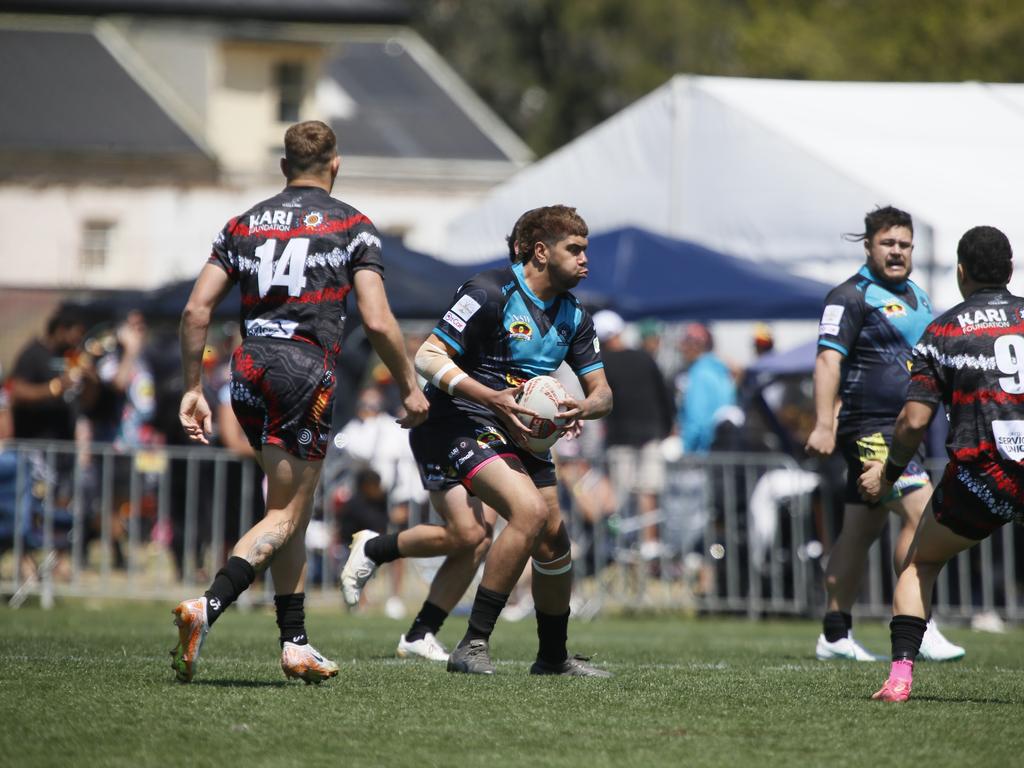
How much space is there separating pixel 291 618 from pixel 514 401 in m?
1.29

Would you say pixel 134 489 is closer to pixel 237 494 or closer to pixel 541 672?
pixel 237 494

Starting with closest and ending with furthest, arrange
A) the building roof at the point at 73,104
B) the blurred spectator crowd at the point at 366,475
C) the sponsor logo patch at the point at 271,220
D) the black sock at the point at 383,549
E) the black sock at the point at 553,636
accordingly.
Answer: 1. the sponsor logo patch at the point at 271,220
2. the black sock at the point at 553,636
3. the black sock at the point at 383,549
4. the blurred spectator crowd at the point at 366,475
5. the building roof at the point at 73,104

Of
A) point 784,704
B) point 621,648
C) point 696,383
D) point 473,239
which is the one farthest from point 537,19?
point 784,704

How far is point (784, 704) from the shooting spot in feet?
21.6

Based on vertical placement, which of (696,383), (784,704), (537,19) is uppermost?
(537,19)

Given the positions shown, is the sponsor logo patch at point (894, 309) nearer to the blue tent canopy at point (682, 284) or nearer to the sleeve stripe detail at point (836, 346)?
the sleeve stripe detail at point (836, 346)

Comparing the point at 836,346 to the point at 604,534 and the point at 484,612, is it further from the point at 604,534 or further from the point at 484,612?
the point at 604,534

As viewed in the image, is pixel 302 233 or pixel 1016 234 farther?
pixel 1016 234

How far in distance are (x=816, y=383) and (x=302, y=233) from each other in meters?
3.19

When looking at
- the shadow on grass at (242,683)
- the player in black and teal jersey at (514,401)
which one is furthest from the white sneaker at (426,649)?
the shadow on grass at (242,683)

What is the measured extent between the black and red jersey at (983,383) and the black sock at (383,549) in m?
2.93

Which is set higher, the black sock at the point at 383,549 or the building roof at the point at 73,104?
the building roof at the point at 73,104

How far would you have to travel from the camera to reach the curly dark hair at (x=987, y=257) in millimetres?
6742

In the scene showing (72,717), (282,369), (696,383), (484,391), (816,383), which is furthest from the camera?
(696,383)
